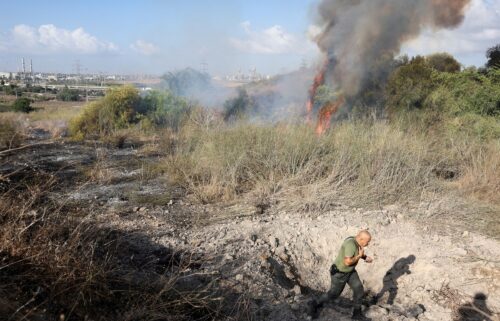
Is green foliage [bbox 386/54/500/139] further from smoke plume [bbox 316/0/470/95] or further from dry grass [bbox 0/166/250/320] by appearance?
dry grass [bbox 0/166/250/320]

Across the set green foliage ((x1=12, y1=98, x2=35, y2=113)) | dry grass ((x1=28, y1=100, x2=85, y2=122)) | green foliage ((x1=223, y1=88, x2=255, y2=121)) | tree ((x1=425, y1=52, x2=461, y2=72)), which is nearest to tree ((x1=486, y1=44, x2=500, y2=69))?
tree ((x1=425, y1=52, x2=461, y2=72))

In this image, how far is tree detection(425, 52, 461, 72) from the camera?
16159mm

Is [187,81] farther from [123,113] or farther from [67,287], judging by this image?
[67,287]

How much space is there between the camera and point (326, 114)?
11227 millimetres

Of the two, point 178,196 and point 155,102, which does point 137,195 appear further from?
point 155,102

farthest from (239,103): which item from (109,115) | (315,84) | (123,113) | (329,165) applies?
(329,165)

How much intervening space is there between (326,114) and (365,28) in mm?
2426

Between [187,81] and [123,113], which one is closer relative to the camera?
[123,113]

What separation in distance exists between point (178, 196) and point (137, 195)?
73cm

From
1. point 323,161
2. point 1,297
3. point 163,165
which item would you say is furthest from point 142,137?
point 1,297

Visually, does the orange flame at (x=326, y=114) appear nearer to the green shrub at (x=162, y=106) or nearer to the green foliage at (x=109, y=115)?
the green shrub at (x=162, y=106)

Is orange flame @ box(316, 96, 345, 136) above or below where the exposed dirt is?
above

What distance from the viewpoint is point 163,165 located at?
9.37 metres

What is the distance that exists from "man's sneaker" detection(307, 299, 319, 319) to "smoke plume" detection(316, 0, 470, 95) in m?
8.24
